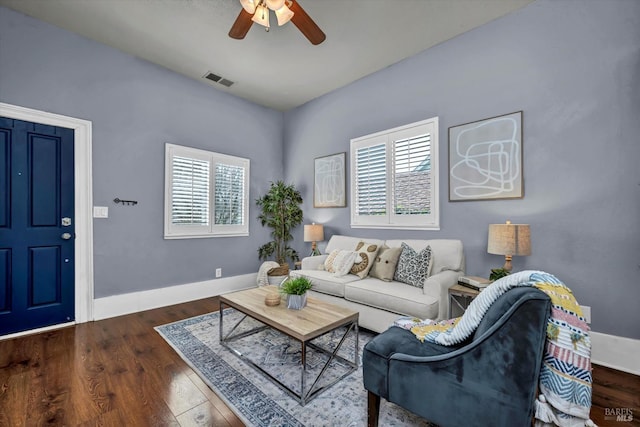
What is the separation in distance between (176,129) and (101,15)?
1377 mm

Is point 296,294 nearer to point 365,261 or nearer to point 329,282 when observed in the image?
A: point 329,282

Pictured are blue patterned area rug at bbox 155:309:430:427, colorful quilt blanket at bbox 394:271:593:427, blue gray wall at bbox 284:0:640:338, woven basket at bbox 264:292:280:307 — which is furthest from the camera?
woven basket at bbox 264:292:280:307

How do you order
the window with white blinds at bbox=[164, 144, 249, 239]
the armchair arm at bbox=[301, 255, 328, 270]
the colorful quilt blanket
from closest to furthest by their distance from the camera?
the colorful quilt blanket → the armchair arm at bbox=[301, 255, 328, 270] → the window with white blinds at bbox=[164, 144, 249, 239]

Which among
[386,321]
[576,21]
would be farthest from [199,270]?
[576,21]

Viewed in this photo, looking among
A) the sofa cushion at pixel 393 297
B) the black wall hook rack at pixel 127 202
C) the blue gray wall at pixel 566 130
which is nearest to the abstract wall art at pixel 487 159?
the blue gray wall at pixel 566 130

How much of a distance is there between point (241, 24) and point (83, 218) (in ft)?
9.02

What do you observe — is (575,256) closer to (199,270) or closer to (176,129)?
(199,270)

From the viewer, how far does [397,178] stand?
3484 mm

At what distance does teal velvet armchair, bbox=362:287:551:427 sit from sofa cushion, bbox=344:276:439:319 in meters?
0.90

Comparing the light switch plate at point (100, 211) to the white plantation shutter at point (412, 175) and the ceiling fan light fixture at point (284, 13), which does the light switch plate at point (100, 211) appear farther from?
the white plantation shutter at point (412, 175)

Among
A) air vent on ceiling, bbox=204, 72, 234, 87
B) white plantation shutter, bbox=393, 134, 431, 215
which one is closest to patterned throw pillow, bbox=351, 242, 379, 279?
white plantation shutter, bbox=393, 134, 431, 215

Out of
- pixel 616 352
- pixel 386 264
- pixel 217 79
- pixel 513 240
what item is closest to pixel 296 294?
pixel 386 264

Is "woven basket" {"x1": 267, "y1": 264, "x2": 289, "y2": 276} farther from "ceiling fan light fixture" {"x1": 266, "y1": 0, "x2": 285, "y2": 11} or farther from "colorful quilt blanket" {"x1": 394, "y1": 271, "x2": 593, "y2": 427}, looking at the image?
"colorful quilt blanket" {"x1": 394, "y1": 271, "x2": 593, "y2": 427}

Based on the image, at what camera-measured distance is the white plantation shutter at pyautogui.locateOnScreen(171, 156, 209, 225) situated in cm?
379
